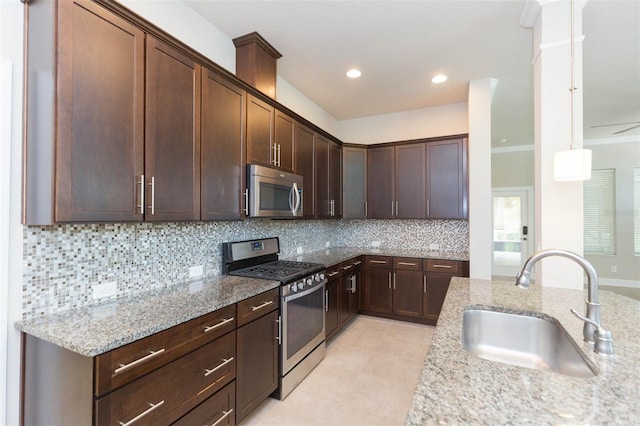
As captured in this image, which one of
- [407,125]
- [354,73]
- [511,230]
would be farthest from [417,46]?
[511,230]

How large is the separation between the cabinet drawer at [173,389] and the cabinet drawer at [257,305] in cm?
13

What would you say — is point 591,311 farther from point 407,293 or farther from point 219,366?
point 407,293

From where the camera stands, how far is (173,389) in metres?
1.43

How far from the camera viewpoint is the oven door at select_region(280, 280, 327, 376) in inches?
89.7

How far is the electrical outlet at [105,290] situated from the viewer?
65.9 inches

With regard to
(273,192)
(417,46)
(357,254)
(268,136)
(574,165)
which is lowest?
(357,254)

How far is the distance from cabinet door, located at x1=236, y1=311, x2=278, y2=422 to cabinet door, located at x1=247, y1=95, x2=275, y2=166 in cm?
127

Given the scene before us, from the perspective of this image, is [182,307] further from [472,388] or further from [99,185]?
[472,388]

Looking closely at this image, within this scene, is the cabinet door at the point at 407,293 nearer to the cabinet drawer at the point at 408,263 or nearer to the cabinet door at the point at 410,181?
the cabinet drawer at the point at 408,263

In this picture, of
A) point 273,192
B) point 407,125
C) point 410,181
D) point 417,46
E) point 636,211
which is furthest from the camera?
point 636,211

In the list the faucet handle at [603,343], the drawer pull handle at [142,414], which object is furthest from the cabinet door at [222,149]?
the faucet handle at [603,343]

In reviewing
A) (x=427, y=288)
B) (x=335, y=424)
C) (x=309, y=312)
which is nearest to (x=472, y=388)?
(x=335, y=424)

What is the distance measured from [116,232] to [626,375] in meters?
2.38

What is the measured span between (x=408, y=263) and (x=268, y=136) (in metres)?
2.46
